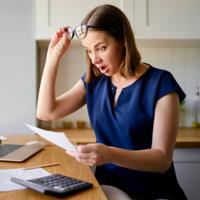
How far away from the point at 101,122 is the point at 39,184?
19.5 inches

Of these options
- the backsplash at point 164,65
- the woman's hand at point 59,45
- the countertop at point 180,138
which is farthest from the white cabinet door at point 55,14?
the woman's hand at point 59,45

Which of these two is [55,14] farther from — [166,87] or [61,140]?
[61,140]

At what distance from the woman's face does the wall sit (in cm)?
106

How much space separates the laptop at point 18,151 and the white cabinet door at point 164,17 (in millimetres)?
1149

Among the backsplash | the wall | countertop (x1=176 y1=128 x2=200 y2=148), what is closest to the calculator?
countertop (x1=176 y1=128 x2=200 y2=148)

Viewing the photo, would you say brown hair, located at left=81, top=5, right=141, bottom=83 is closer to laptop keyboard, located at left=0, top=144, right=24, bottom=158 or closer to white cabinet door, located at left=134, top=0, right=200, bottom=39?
laptop keyboard, located at left=0, top=144, right=24, bottom=158

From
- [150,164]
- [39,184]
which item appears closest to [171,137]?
[150,164]

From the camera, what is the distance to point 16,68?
7.06 feet

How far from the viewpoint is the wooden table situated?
721 mm

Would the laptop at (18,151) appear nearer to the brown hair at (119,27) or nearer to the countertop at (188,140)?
the brown hair at (119,27)

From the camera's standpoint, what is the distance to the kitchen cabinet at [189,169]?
1991mm

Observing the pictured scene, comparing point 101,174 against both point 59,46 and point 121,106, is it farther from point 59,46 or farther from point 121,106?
point 59,46

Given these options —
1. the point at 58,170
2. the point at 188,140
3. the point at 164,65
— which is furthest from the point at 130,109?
the point at 164,65

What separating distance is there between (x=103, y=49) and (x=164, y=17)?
1.14 m
